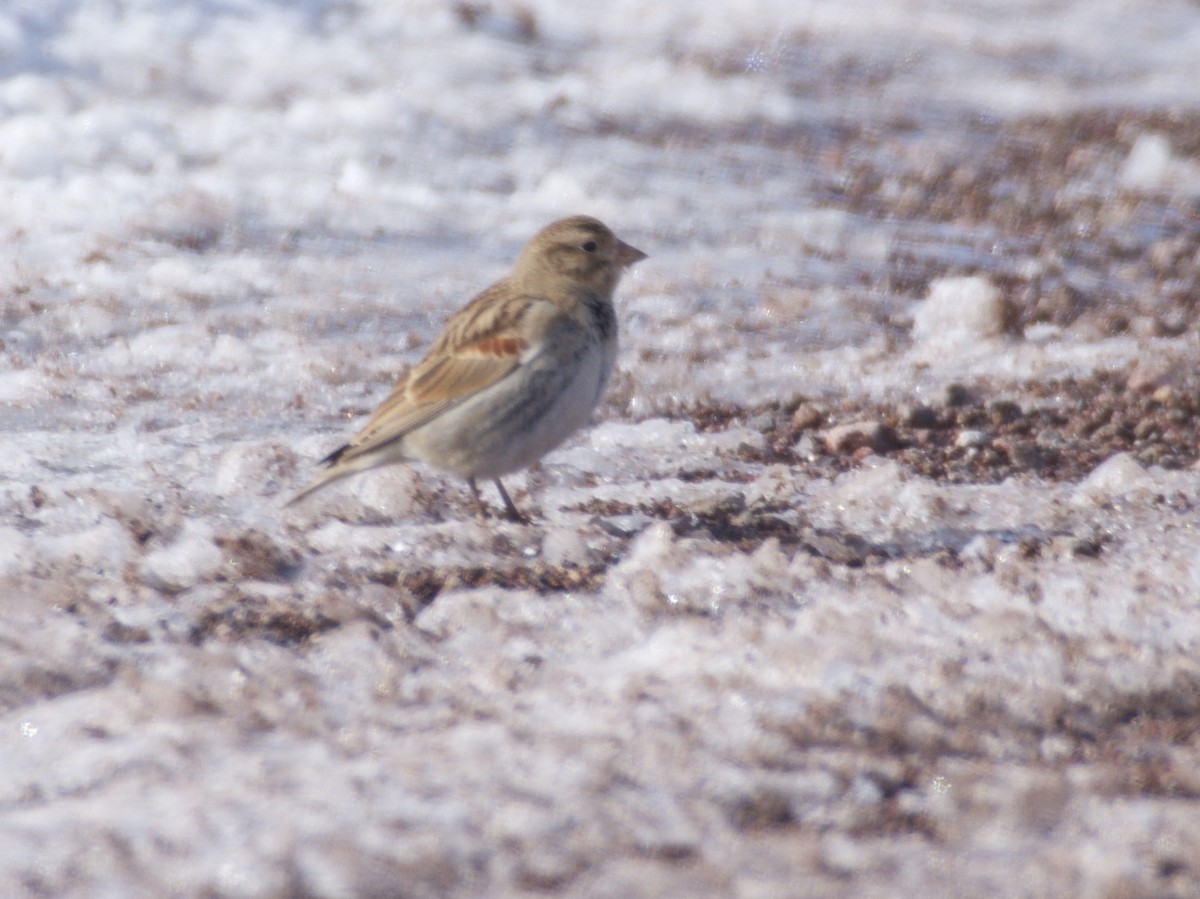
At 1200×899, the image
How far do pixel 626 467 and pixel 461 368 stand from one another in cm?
79

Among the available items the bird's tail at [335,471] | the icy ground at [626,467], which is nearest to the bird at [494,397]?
the bird's tail at [335,471]

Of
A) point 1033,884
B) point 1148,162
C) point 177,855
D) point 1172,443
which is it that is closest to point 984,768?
point 1033,884

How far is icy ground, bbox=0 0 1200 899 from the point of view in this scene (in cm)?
255

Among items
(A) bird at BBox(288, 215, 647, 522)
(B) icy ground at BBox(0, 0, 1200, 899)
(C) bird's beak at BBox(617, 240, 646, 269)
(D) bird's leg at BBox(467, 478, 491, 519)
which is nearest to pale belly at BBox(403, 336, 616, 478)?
(A) bird at BBox(288, 215, 647, 522)

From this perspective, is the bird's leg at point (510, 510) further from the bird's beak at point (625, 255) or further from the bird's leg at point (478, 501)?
the bird's beak at point (625, 255)

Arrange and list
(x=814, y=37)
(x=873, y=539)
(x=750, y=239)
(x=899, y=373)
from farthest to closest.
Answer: (x=814, y=37) < (x=750, y=239) < (x=899, y=373) < (x=873, y=539)

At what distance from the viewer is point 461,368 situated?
4113 mm

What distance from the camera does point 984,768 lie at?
273 cm

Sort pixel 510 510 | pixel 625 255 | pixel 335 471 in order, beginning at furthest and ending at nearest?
1. pixel 625 255
2. pixel 510 510
3. pixel 335 471

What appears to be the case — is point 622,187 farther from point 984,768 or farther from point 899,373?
point 984,768

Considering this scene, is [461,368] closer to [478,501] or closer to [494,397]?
[494,397]

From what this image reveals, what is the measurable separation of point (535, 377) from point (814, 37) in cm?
603

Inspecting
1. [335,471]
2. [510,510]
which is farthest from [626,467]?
[335,471]

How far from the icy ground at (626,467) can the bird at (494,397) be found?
216mm
